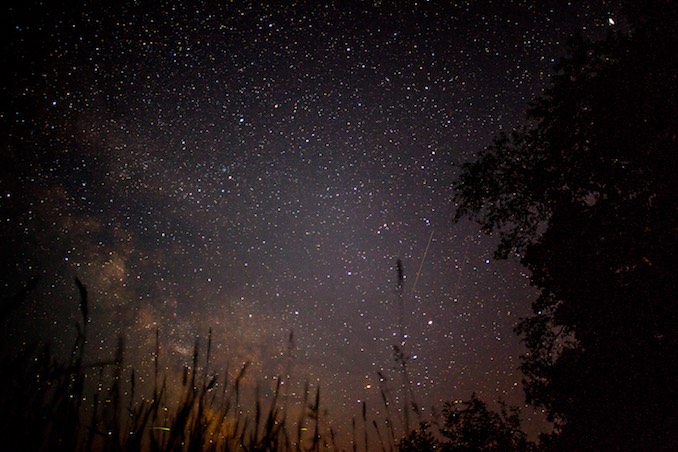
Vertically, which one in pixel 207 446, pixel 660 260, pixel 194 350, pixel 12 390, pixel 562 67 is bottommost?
pixel 207 446

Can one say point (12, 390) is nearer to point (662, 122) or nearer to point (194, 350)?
point (194, 350)

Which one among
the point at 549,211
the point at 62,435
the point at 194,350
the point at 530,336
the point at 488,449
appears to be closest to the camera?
the point at 62,435

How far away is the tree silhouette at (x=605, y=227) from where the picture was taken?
6.85 m

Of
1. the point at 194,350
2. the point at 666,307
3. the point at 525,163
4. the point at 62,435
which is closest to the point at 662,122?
the point at 525,163

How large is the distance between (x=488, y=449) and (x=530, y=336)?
3.99m

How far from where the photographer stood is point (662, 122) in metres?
7.02

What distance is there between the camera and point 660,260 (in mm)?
6762

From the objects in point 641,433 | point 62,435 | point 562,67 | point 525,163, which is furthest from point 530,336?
point 62,435

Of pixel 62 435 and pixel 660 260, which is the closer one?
pixel 62 435

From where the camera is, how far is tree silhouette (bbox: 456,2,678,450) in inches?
270

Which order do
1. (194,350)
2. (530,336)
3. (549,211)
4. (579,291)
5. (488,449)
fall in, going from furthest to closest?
(488,449)
(530,336)
(549,211)
(579,291)
(194,350)

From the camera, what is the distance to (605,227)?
724 cm

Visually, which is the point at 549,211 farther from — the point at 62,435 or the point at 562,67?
the point at 62,435

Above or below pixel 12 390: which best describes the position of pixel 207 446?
below
